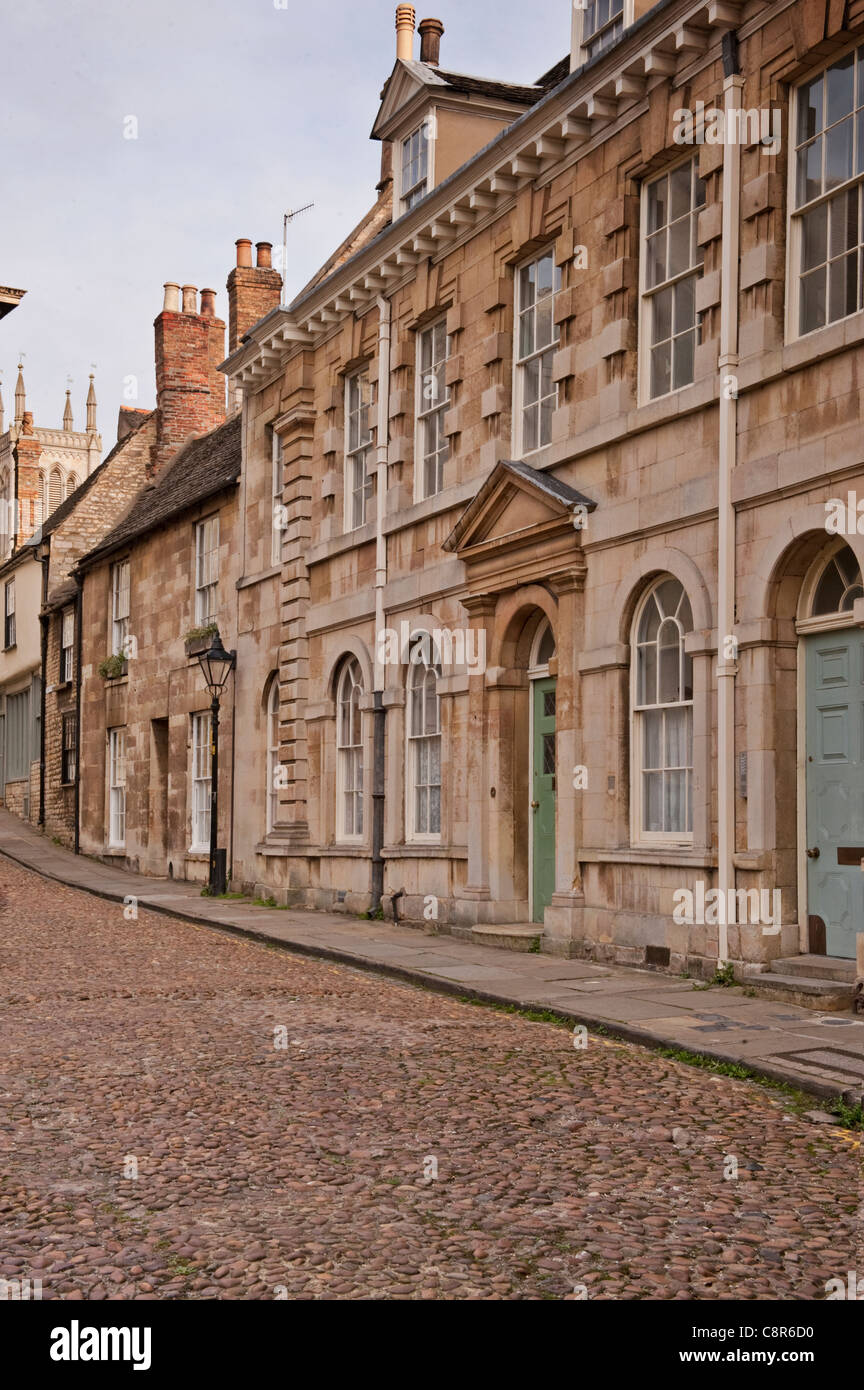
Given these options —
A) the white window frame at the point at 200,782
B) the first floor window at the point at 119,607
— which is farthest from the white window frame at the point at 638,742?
the first floor window at the point at 119,607

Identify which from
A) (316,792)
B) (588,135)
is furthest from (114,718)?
(588,135)

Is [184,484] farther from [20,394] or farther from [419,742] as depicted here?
[20,394]

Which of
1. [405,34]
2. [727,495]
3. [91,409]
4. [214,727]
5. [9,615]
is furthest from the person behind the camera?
[91,409]

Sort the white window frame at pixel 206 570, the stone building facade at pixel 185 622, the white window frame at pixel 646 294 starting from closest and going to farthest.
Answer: the white window frame at pixel 646 294 < the stone building facade at pixel 185 622 < the white window frame at pixel 206 570

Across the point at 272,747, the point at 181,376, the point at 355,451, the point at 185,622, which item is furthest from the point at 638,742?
the point at 181,376

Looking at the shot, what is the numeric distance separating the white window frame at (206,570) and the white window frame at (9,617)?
1721cm

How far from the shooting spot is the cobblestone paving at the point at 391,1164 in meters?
4.79

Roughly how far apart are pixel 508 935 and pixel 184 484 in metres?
16.3

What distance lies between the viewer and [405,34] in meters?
18.4

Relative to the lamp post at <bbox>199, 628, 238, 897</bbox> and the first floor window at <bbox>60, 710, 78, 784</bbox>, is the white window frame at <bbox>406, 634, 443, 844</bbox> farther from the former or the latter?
the first floor window at <bbox>60, 710, 78, 784</bbox>

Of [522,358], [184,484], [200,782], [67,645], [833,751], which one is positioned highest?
[184,484]

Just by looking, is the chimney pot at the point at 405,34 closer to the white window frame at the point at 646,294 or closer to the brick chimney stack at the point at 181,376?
the white window frame at the point at 646,294

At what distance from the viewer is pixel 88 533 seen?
115 feet

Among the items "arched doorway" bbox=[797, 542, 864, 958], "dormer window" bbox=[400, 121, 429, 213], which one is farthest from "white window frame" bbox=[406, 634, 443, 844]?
"arched doorway" bbox=[797, 542, 864, 958]
